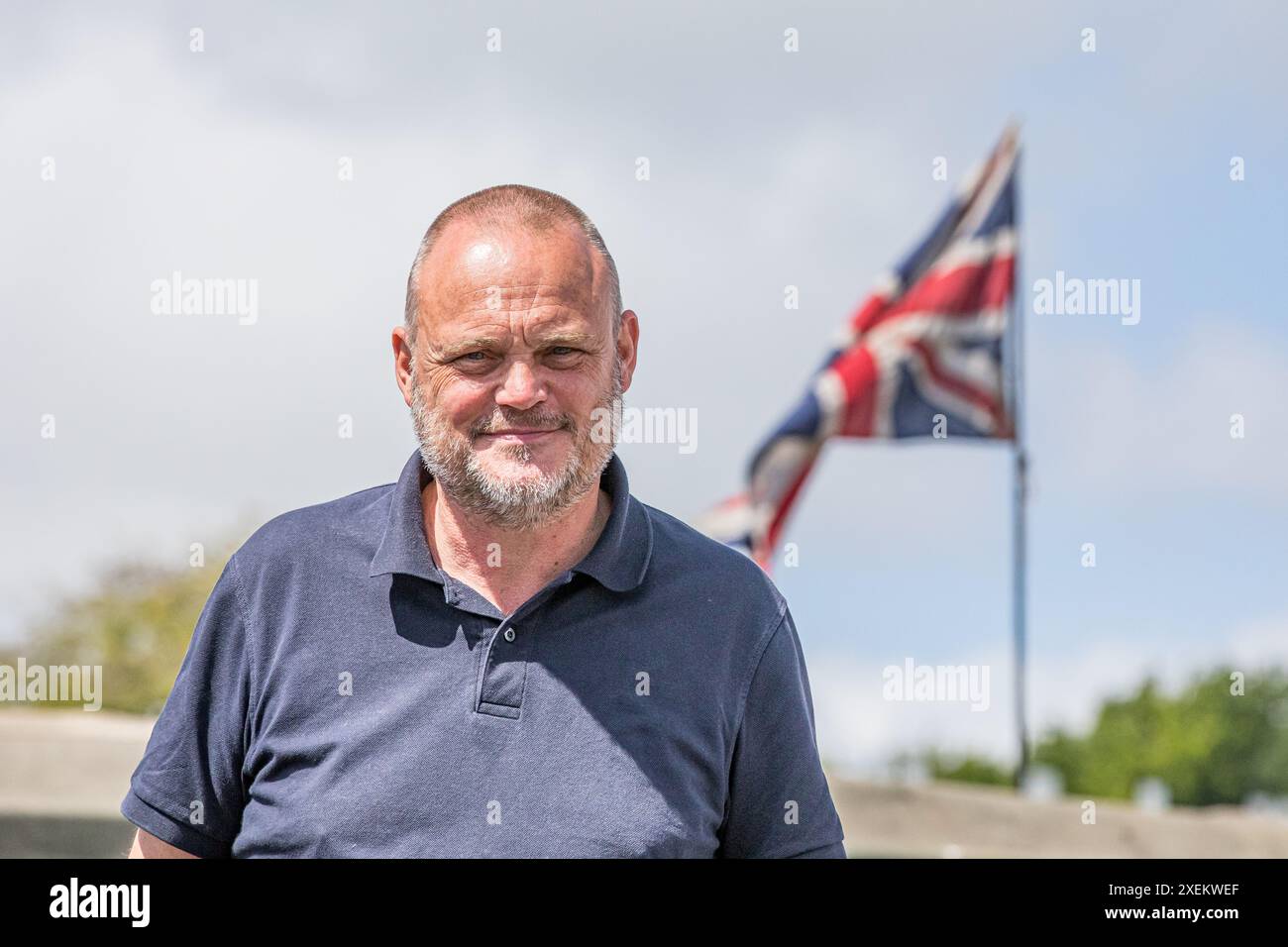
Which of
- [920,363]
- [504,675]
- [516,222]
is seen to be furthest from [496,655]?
[920,363]

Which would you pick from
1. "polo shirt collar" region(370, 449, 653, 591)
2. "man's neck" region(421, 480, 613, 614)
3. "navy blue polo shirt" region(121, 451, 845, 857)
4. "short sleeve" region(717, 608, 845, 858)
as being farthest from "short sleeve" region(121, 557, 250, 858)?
"short sleeve" region(717, 608, 845, 858)

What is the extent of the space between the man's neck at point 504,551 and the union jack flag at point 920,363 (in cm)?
800

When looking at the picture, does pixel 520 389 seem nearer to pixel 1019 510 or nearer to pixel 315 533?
pixel 315 533

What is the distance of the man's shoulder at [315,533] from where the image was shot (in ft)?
10.3

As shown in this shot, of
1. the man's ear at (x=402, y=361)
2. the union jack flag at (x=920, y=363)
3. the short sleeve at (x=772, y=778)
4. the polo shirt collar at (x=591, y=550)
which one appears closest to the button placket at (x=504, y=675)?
the polo shirt collar at (x=591, y=550)

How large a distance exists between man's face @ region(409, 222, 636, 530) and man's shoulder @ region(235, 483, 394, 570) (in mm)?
187

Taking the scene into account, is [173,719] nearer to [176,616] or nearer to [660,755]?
[660,755]

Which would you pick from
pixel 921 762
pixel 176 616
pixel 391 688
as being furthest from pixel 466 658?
pixel 921 762

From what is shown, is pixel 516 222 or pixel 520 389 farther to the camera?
pixel 516 222

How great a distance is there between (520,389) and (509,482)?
0.19 metres

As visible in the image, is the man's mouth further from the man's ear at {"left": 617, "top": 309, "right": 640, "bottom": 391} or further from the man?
the man's ear at {"left": 617, "top": 309, "right": 640, "bottom": 391}

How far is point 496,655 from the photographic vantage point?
9.91 ft
